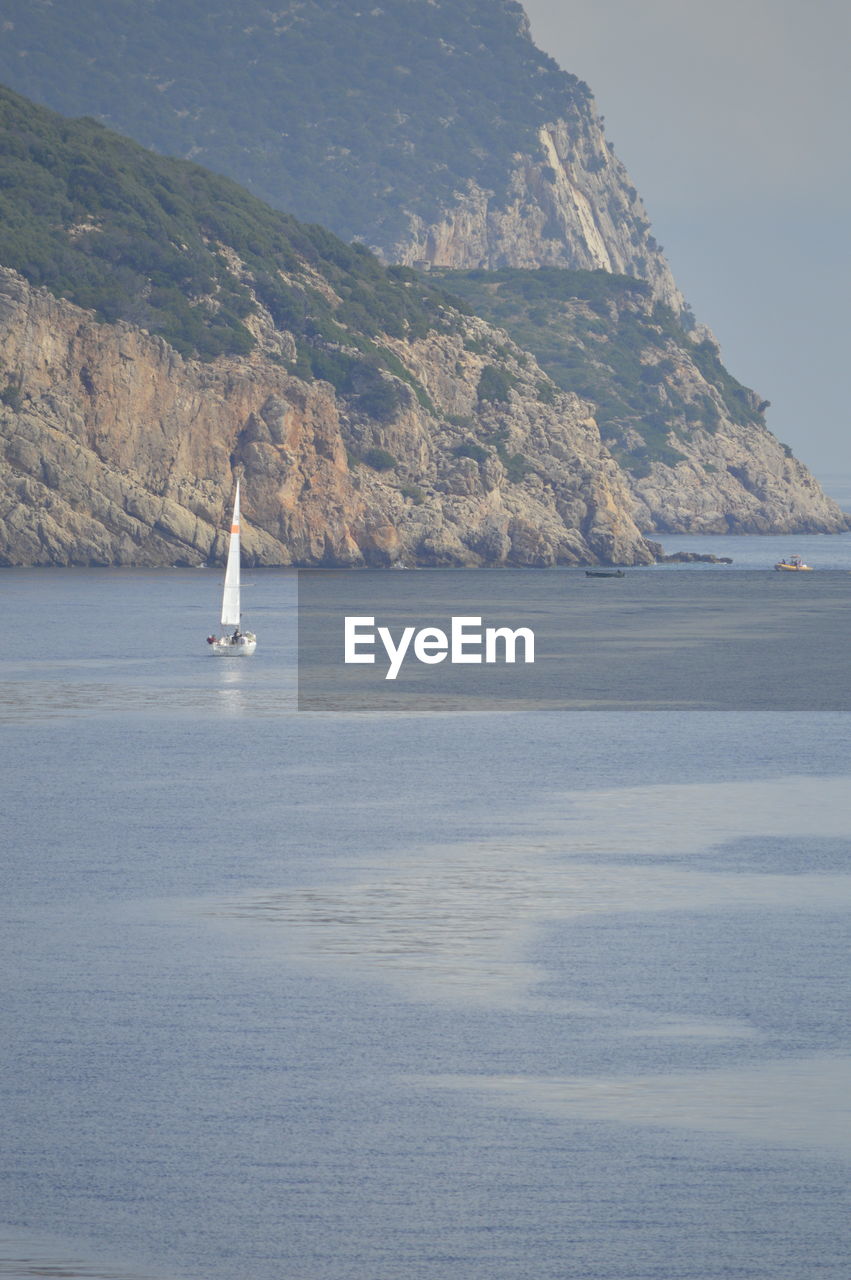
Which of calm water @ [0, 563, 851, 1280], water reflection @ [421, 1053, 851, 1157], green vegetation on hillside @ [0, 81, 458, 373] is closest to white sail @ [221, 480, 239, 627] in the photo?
calm water @ [0, 563, 851, 1280]

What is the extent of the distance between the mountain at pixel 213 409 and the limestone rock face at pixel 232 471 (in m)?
0.19

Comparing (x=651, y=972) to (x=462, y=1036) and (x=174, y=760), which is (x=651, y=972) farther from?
(x=174, y=760)

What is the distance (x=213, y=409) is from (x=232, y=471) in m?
5.86

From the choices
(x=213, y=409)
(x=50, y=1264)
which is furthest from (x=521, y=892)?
(x=213, y=409)

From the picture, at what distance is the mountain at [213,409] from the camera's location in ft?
518

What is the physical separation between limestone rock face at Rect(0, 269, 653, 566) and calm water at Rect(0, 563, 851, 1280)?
103m

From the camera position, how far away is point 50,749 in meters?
58.2

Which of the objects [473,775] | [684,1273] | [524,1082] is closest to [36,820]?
[473,775]

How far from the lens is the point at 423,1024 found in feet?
85.2

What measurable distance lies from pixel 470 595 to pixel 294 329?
5376 cm

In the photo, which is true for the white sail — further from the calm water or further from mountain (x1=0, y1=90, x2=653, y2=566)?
mountain (x1=0, y1=90, x2=653, y2=566)

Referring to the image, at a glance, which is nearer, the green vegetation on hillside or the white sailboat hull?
the white sailboat hull

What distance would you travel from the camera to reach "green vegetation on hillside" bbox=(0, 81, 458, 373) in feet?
551

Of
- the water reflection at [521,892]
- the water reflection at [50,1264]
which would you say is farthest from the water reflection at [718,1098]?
the water reflection at [50,1264]
